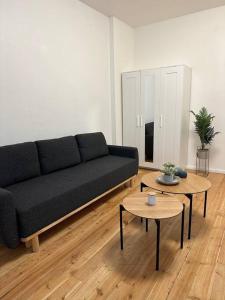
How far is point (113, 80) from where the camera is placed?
4.05 meters

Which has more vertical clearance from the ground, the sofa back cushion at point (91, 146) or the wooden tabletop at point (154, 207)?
the sofa back cushion at point (91, 146)

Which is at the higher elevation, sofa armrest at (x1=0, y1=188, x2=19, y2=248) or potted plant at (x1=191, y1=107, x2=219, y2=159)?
potted plant at (x1=191, y1=107, x2=219, y2=159)

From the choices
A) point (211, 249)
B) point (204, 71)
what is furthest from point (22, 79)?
point (204, 71)

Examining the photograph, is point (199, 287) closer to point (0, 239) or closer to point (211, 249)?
point (211, 249)

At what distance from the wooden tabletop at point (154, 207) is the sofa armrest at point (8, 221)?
910 millimetres

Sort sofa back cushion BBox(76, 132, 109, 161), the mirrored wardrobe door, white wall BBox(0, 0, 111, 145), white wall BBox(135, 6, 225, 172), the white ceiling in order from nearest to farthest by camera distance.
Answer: white wall BBox(0, 0, 111, 145) < sofa back cushion BBox(76, 132, 109, 161) < the white ceiling < white wall BBox(135, 6, 225, 172) < the mirrored wardrobe door

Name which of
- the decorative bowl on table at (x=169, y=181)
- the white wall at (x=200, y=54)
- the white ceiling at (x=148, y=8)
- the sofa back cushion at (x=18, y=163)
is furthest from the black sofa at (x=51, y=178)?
the white ceiling at (x=148, y=8)

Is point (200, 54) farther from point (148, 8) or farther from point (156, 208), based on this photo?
point (156, 208)

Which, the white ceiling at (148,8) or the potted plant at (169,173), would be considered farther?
the white ceiling at (148,8)

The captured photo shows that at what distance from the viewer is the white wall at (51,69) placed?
98.4 inches

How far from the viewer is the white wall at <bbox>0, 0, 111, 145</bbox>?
2.50 metres

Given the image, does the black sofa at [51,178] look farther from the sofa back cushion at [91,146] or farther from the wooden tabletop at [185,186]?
the wooden tabletop at [185,186]

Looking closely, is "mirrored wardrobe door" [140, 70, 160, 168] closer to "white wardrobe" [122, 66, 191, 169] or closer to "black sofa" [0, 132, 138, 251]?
"white wardrobe" [122, 66, 191, 169]

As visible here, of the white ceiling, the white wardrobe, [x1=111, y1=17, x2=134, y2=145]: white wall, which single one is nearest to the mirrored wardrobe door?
the white wardrobe
